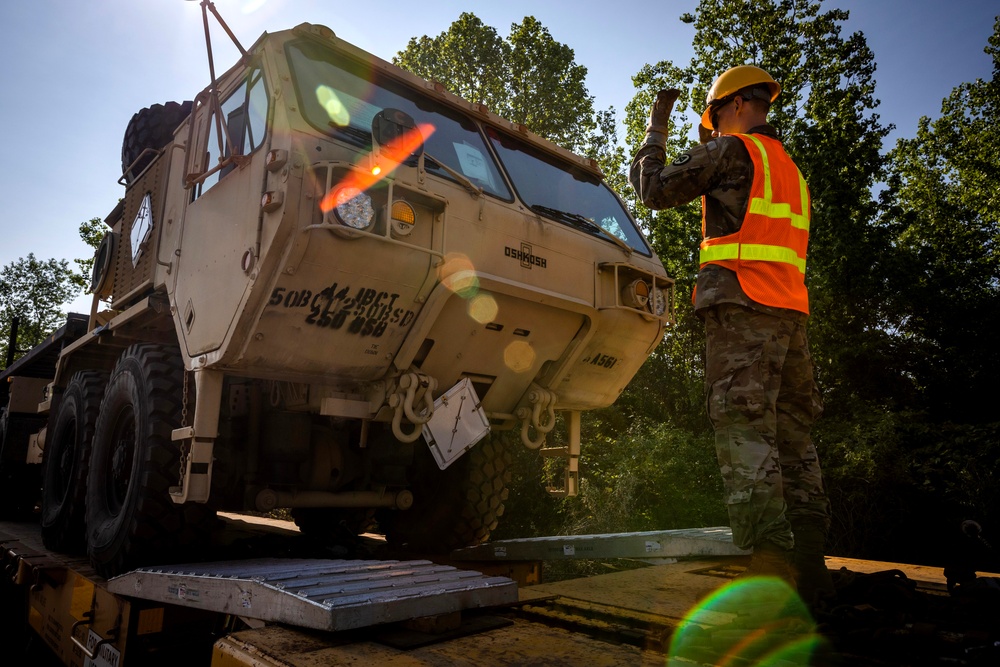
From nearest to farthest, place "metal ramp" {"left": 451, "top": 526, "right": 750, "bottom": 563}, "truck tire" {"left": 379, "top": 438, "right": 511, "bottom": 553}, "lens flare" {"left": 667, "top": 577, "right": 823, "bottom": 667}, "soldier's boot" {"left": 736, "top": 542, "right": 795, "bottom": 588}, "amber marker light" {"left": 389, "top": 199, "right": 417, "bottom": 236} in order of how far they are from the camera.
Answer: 1. "lens flare" {"left": 667, "top": 577, "right": 823, "bottom": 667}
2. "soldier's boot" {"left": 736, "top": 542, "right": 795, "bottom": 588}
3. "amber marker light" {"left": 389, "top": 199, "right": 417, "bottom": 236}
4. "metal ramp" {"left": 451, "top": 526, "right": 750, "bottom": 563}
5. "truck tire" {"left": 379, "top": 438, "right": 511, "bottom": 553}

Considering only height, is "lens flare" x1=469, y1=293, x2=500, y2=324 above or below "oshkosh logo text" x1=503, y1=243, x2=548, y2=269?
below

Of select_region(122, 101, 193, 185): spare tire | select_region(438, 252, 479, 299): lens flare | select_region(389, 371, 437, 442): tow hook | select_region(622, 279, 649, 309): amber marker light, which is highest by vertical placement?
select_region(122, 101, 193, 185): spare tire

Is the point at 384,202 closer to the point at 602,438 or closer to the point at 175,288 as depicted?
the point at 175,288

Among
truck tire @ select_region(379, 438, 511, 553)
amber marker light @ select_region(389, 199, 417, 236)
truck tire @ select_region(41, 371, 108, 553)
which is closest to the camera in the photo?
amber marker light @ select_region(389, 199, 417, 236)

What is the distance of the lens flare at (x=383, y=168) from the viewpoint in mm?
2650

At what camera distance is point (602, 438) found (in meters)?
13.5

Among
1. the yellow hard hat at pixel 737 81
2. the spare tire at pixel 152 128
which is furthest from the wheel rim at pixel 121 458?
the yellow hard hat at pixel 737 81

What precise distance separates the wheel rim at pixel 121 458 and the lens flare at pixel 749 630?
2812 millimetres

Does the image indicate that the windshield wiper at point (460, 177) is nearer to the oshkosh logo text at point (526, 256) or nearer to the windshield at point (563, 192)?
the oshkosh logo text at point (526, 256)

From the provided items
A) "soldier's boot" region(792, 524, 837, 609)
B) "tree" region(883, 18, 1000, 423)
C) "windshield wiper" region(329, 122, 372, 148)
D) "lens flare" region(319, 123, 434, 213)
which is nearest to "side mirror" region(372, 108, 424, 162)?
"lens flare" region(319, 123, 434, 213)

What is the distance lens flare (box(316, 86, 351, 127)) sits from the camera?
9.82 feet

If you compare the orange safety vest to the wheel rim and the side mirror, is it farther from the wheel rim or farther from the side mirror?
the wheel rim

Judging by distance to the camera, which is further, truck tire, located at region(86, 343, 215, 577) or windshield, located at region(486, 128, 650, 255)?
windshield, located at region(486, 128, 650, 255)

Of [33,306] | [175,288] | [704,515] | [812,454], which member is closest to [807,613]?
[812,454]
